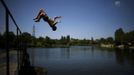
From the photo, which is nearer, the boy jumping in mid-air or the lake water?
the boy jumping in mid-air

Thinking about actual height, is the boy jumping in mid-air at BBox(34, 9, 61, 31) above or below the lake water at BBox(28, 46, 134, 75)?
above

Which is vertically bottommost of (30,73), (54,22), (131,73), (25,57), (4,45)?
(131,73)

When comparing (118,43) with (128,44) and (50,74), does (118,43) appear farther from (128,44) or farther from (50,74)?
(50,74)

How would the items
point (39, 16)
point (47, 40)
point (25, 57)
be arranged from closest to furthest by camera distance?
point (39, 16) → point (25, 57) → point (47, 40)

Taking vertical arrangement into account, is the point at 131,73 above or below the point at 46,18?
below

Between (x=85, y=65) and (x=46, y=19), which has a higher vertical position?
(x=46, y=19)

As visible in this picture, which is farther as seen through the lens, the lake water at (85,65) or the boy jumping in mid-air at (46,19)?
the lake water at (85,65)

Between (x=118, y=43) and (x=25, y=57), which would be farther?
(x=118, y=43)

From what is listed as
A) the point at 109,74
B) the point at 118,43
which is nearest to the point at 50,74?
the point at 109,74

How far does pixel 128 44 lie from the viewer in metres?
167

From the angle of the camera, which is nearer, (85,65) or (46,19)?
(46,19)

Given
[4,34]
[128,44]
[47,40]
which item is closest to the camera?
[4,34]

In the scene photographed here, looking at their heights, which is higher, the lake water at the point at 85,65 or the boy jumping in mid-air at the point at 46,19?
the boy jumping in mid-air at the point at 46,19

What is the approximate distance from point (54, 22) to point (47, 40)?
185837mm
